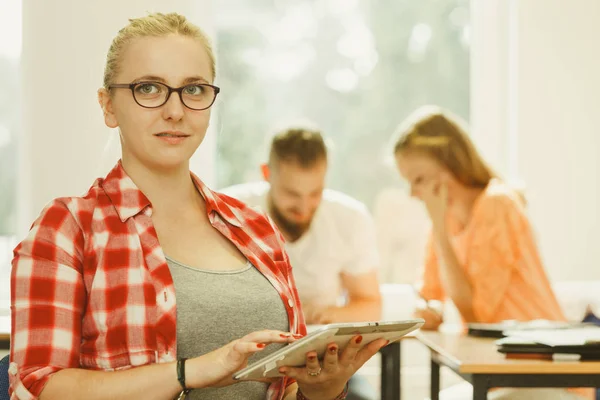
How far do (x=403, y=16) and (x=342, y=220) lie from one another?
56.3 inches

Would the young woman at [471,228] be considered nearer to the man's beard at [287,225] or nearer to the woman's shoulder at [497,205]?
the woman's shoulder at [497,205]

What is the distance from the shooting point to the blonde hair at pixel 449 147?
129 inches

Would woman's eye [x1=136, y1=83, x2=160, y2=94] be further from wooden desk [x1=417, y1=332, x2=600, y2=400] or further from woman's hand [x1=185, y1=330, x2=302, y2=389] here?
wooden desk [x1=417, y1=332, x2=600, y2=400]

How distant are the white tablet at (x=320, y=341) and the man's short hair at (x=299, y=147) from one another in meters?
1.86

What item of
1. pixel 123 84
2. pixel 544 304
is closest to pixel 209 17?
pixel 544 304

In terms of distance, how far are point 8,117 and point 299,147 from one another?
6.12ft

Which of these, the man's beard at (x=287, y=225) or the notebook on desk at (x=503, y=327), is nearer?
the notebook on desk at (x=503, y=327)

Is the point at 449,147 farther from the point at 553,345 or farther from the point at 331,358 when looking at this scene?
the point at 331,358

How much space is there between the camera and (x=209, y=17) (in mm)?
3990

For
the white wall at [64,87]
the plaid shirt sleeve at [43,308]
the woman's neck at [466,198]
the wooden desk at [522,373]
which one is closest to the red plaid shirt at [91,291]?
the plaid shirt sleeve at [43,308]

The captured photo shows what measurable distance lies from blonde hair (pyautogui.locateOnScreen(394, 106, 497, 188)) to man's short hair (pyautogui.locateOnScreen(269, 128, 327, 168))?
341 mm

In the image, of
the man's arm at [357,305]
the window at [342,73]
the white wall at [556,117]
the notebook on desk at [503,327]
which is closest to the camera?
the notebook on desk at [503,327]

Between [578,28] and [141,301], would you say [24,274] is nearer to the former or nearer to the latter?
[141,301]

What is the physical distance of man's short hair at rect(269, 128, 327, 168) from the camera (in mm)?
3232
